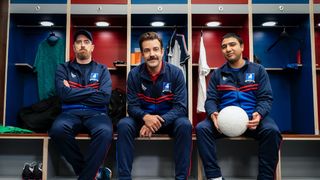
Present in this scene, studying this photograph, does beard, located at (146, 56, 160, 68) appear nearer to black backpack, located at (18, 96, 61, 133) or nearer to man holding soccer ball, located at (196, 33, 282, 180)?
man holding soccer ball, located at (196, 33, 282, 180)

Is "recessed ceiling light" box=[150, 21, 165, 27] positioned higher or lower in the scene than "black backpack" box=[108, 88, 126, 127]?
higher

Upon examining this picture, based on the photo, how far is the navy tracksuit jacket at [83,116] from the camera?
91.9 inches

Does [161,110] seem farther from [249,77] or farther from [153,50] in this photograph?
[249,77]

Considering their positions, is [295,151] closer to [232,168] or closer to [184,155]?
[232,168]

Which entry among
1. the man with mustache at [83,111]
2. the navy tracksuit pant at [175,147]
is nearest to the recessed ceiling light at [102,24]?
the man with mustache at [83,111]

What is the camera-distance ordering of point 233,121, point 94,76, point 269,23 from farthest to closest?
1. point 269,23
2. point 94,76
3. point 233,121

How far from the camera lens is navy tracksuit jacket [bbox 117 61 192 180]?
2.30 metres

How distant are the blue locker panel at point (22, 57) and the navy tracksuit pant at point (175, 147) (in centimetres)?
193

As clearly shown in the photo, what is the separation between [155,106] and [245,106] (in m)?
0.67

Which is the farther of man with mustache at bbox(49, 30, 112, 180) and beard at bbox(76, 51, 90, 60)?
beard at bbox(76, 51, 90, 60)

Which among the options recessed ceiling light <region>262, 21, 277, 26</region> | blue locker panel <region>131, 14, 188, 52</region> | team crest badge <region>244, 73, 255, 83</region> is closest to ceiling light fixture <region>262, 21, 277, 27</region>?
recessed ceiling light <region>262, 21, 277, 26</region>

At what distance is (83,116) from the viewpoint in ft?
8.49

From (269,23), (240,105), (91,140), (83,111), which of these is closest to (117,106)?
(83,111)

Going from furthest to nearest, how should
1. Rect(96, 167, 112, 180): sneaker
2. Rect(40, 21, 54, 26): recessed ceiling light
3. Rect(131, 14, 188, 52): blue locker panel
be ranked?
Rect(40, 21, 54, 26): recessed ceiling light → Rect(131, 14, 188, 52): blue locker panel → Rect(96, 167, 112, 180): sneaker
